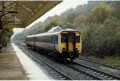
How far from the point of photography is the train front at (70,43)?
2497 cm

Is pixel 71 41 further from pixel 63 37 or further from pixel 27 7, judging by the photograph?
pixel 27 7

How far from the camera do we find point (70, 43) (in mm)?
25281

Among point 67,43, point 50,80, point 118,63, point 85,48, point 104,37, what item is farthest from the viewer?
point 85,48

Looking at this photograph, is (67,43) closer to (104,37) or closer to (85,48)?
(104,37)

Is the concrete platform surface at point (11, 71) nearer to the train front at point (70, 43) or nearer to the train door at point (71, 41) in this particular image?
the train front at point (70, 43)

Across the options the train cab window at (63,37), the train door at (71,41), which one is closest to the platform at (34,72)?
the train cab window at (63,37)

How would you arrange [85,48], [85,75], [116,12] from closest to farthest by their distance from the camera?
1. [85,75]
2. [85,48]
3. [116,12]

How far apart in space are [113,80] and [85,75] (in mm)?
2450

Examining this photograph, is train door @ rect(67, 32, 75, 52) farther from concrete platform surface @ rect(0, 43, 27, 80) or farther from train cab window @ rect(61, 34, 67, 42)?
concrete platform surface @ rect(0, 43, 27, 80)

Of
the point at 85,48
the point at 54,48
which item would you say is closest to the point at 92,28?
the point at 85,48

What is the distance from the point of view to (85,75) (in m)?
17.3

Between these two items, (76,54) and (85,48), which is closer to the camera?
(76,54)

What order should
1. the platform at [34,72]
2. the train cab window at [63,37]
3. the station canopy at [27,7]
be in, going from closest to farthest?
the platform at [34,72] < the station canopy at [27,7] < the train cab window at [63,37]

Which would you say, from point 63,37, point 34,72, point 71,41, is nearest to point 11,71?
point 34,72
